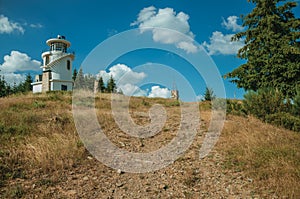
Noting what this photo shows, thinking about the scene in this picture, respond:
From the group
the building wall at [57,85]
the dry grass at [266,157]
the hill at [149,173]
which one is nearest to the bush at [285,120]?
the dry grass at [266,157]

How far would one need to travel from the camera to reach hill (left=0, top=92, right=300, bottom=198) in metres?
4.50

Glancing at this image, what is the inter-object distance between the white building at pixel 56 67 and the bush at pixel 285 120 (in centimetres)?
3266

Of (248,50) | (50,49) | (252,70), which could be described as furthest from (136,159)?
(50,49)

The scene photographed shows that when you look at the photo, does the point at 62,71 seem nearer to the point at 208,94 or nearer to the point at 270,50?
the point at 208,94

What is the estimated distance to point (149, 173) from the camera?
5422mm

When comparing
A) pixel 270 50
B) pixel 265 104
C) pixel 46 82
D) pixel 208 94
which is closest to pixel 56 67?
pixel 46 82

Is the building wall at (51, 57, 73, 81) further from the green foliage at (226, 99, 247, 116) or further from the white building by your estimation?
the green foliage at (226, 99, 247, 116)

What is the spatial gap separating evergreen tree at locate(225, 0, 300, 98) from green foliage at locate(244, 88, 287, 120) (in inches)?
153

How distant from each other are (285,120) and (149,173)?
6473 mm

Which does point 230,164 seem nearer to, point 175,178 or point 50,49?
point 175,178

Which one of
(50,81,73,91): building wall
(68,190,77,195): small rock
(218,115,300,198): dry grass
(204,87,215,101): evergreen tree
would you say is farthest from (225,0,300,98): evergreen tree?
(50,81,73,91): building wall

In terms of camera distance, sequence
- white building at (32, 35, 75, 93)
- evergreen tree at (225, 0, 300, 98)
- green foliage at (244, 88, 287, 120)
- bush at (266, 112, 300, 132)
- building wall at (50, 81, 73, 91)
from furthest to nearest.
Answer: white building at (32, 35, 75, 93) < building wall at (50, 81, 73, 91) < evergreen tree at (225, 0, 300, 98) < green foliage at (244, 88, 287, 120) < bush at (266, 112, 300, 132)

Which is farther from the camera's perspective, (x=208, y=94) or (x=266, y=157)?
(x=208, y=94)

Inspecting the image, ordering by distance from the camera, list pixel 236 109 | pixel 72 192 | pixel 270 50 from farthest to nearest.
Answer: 1. pixel 270 50
2. pixel 236 109
3. pixel 72 192
